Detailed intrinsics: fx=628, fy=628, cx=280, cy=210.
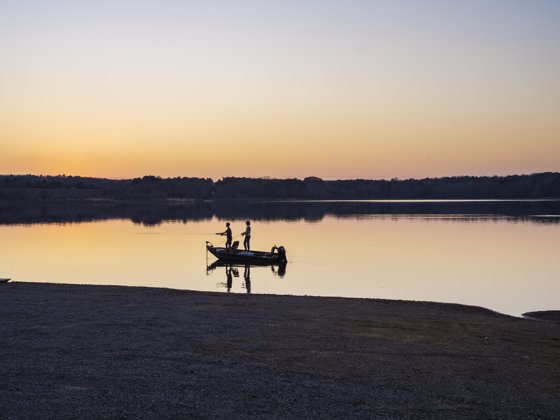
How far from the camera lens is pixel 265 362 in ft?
36.8

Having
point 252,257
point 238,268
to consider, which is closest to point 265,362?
point 238,268

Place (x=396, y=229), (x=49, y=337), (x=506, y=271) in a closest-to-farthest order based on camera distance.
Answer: (x=49, y=337), (x=506, y=271), (x=396, y=229)

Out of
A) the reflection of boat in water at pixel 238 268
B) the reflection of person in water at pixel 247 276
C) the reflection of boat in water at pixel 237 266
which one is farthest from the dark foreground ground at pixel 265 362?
the reflection of boat in water at pixel 237 266

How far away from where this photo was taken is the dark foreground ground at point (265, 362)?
8.84 m

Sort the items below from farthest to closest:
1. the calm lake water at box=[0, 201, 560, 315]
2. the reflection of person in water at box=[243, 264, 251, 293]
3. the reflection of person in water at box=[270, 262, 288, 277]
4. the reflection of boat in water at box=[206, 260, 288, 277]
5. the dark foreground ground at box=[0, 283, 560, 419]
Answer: the reflection of boat in water at box=[206, 260, 288, 277] → the reflection of person in water at box=[270, 262, 288, 277] → the calm lake water at box=[0, 201, 560, 315] → the reflection of person in water at box=[243, 264, 251, 293] → the dark foreground ground at box=[0, 283, 560, 419]

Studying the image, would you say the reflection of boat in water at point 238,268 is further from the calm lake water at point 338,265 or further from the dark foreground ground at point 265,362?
the dark foreground ground at point 265,362

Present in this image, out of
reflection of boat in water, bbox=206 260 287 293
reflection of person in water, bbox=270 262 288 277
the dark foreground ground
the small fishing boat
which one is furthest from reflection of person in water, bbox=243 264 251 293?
the dark foreground ground

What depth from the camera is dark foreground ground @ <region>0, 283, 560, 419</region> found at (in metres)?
8.84

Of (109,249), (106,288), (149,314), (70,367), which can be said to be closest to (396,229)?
(109,249)

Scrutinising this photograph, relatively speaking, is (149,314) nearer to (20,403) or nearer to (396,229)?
(20,403)

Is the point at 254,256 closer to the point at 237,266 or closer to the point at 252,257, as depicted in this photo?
the point at 252,257

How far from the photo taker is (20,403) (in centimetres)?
867

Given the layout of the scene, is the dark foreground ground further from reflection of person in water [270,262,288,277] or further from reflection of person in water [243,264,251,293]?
reflection of person in water [270,262,288,277]

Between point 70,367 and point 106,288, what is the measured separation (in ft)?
40.2
